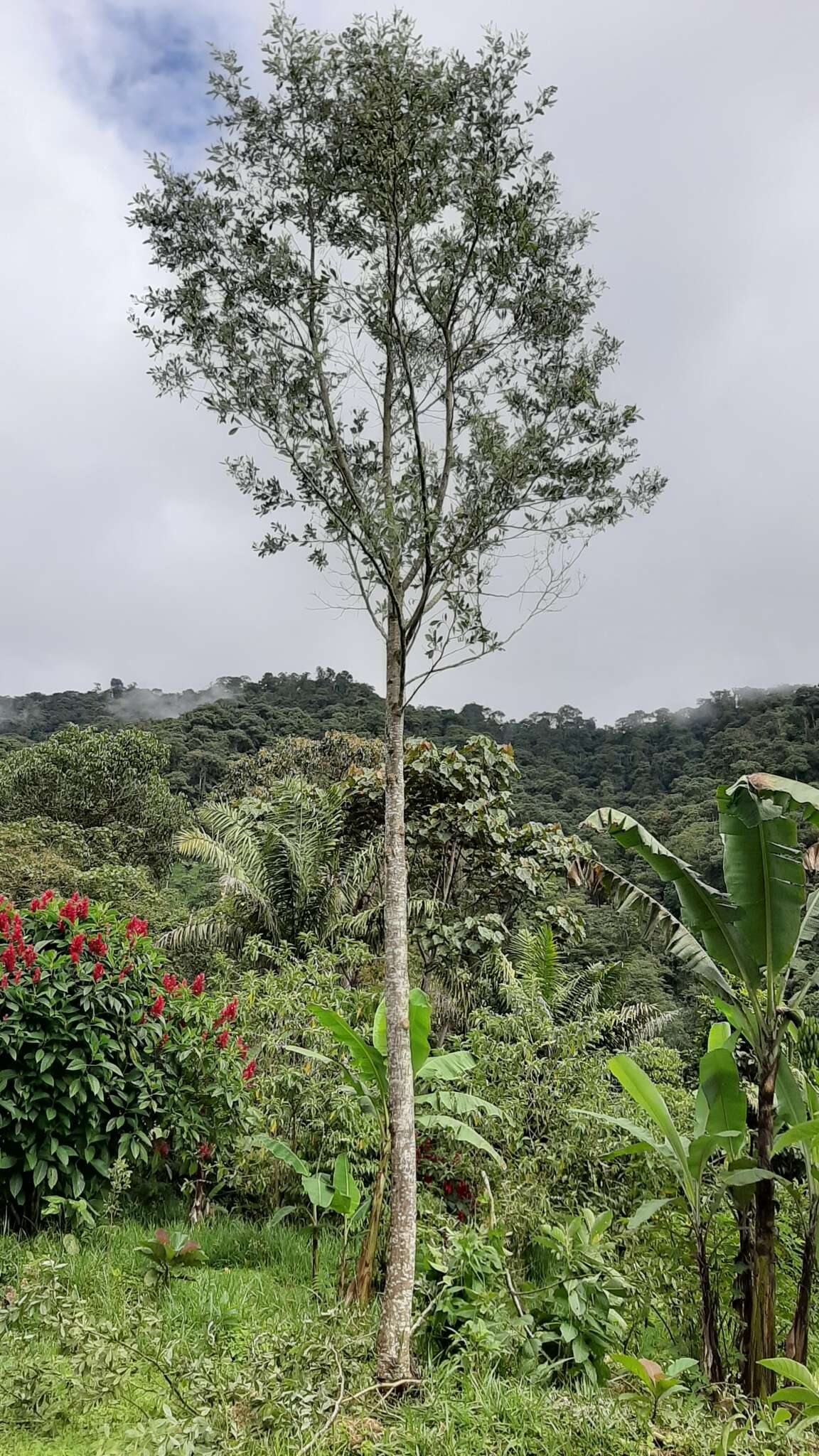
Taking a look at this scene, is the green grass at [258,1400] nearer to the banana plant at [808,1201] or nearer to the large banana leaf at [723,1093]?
the banana plant at [808,1201]

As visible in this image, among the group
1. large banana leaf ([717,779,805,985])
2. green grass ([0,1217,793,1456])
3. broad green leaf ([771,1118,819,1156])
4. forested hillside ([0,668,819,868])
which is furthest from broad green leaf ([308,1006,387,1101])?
forested hillside ([0,668,819,868])

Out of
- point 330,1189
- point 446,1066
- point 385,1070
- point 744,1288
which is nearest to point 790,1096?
point 744,1288

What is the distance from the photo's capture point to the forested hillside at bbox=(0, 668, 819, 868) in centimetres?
2370

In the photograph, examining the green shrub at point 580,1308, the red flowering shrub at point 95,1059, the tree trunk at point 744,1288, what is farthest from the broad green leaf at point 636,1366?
the red flowering shrub at point 95,1059

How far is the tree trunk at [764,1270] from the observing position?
12.2 ft

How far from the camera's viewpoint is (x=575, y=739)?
33.1m

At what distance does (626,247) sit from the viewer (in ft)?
18.3

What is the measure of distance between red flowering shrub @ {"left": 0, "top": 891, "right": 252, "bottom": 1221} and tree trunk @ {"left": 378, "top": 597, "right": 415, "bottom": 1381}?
5.37 feet

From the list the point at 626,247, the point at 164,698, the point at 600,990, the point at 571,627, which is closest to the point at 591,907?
the point at 600,990

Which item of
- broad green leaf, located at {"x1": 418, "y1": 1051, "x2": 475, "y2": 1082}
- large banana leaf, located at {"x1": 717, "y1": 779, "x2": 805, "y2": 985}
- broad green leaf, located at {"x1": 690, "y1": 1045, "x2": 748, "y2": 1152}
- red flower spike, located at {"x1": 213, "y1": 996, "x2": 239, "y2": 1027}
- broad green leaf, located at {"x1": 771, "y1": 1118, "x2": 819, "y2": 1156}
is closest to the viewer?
broad green leaf, located at {"x1": 771, "y1": 1118, "x2": 819, "y2": 1156}

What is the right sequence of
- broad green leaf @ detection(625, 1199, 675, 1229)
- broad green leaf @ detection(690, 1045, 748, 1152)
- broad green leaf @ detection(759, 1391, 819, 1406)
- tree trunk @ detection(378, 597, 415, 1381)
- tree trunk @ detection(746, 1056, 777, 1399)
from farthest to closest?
broad green leaf @ detection(690, 1045, 748, 1152) < broad green leaf @ detection(625, 1199, 675, 1229) < tree trunk @ detection(746, 1056, 777, 1399) < tree trunk @ detection(378, 597, 415, 1381) < broad green leaf @ detection(759, 1391, 819, 1406)

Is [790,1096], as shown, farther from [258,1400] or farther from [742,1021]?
[258,1400]

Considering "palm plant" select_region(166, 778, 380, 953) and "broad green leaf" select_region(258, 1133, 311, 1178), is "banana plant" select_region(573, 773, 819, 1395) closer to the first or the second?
"broad green leaf" select_region(258, 1133, 311, 1178)

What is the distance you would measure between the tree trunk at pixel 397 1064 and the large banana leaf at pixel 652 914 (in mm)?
1522
